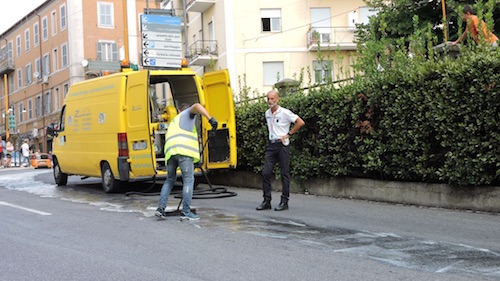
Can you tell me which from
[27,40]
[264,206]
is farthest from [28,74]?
[264,206]

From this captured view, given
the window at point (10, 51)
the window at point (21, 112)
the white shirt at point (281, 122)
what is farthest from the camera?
the window at point (10, 51)

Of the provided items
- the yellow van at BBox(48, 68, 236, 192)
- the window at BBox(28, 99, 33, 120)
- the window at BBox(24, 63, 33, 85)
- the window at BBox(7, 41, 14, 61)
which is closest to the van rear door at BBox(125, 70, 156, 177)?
the yellow van at BBox(48, 68, 236, 192)

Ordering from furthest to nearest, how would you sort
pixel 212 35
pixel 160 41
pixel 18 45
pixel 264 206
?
pixel 18 45 < pixel 212 35 < pixel 160 41 < pixel 264 206

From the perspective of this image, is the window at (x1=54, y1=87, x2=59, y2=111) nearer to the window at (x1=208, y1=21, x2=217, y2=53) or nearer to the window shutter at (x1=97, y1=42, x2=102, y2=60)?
the window shutter at (x1=97, y1=42, x2=102, y2=60)

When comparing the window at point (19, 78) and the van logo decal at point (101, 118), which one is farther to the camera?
the window at point (19, 78)

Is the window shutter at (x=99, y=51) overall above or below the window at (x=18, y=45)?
below

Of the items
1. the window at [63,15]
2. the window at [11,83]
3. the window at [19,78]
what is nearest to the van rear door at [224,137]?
the window at [63,15]

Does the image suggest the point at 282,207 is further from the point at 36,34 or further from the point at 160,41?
the point at 36,34

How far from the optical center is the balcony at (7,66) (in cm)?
6056

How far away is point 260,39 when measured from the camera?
3369 centimetres

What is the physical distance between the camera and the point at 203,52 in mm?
34562

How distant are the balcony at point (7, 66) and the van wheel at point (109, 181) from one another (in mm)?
53071

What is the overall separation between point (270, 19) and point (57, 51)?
24.2m

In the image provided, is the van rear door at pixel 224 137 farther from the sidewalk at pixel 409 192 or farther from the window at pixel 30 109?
the window at pixel 30 109
